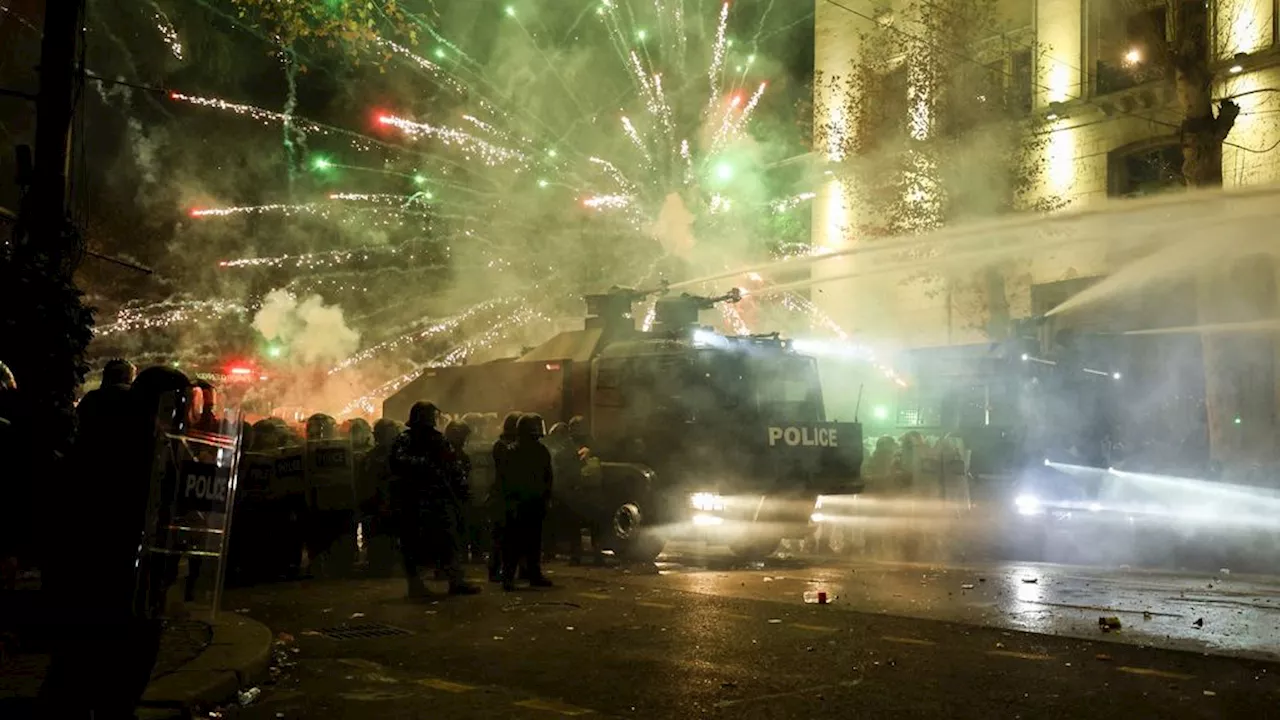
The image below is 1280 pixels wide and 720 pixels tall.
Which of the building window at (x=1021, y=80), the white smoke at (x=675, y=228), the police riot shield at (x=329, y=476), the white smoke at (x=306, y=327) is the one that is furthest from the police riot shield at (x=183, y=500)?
the white smoke at (x=306, y=327)

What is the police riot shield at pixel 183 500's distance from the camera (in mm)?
4988

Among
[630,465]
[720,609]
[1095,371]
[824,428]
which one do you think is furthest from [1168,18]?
[720,609]

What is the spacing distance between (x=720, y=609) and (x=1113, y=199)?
22210mm

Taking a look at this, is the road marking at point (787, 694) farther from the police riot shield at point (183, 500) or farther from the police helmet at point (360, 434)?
the police helmet at point (360, 434)

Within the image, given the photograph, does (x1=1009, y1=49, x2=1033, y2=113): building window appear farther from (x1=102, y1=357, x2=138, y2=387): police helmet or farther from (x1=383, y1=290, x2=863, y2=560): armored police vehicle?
(x1=102, y1=357, x2=138, y2=387): police helmet

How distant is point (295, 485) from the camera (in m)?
13.0

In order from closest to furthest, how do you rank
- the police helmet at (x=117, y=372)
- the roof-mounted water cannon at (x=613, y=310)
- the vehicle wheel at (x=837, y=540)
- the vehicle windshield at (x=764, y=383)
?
the police helmet at (x=117, y=372), the vehicle windshield at (x=764, y=383), the roof-mounted water cannon at (x=613, y=310), the vehicle wheel at (x=837, y=540)

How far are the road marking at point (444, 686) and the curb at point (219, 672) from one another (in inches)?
40.8

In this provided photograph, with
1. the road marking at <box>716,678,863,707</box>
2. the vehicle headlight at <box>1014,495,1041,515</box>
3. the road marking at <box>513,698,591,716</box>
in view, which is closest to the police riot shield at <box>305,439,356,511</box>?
the road marking at <box>513,698,591,716</box>

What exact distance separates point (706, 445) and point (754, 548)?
1.77 metres

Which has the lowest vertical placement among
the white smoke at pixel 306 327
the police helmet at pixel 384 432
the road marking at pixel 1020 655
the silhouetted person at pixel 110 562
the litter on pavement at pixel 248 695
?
the litter on pavement at pixel 248 695

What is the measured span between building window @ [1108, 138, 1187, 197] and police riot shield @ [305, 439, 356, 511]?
20.5 meters

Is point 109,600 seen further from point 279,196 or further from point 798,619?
point 279,196

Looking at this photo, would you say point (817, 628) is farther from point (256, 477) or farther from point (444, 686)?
point (256, 477)
